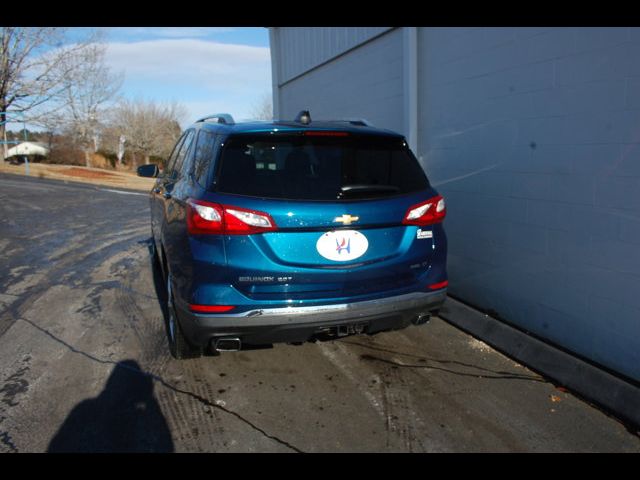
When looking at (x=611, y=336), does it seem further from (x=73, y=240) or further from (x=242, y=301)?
(x=73, y=240)

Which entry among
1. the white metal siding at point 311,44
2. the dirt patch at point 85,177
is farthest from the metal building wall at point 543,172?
the dirt patch at point 85,177

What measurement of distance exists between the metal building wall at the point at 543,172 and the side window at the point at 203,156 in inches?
102

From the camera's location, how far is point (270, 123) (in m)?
3.35

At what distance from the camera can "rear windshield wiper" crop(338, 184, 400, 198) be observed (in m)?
2.95

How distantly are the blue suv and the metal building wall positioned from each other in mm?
1161

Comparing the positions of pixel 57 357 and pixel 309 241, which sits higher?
pixel 309 241

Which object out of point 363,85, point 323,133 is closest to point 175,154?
point 323,133

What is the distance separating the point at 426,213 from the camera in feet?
10.4

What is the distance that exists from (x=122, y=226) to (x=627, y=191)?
9.17 meters

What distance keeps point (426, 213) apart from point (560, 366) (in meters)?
1.55

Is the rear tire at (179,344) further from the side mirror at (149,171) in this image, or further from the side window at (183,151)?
the side mirror at (149,171)

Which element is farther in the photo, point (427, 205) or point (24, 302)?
point (24, 302)

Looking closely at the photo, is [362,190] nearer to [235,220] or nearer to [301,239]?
[301,239]

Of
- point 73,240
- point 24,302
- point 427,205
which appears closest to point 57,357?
point 24,302
